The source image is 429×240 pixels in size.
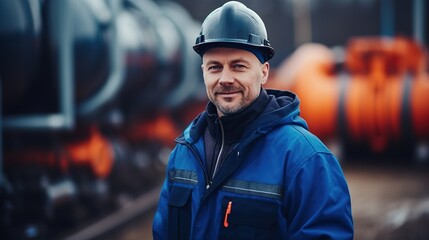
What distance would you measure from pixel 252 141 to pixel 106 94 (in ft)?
14.5

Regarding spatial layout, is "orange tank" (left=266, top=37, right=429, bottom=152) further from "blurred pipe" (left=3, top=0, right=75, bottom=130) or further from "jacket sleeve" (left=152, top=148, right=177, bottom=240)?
"jacket sleeve" (left=152, top=148, right=177, bottom=240)

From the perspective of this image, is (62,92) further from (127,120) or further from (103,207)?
(127,120)

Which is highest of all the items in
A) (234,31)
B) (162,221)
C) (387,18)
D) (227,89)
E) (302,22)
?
(302,22)

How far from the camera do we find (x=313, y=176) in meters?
1.90

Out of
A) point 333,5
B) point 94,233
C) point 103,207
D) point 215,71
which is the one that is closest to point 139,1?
point 103,207

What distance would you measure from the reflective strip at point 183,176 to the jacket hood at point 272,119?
0.40 feet

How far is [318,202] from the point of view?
1.87 m

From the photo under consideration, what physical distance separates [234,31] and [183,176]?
570 millimetres

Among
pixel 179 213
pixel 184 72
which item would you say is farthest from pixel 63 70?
pixel 184 72

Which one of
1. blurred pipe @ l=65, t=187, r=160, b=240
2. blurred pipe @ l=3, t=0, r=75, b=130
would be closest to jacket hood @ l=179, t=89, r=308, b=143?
blurred pipe @ l=3, t=0, r=75, b=130

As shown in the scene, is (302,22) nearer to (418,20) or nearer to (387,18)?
(387,18)

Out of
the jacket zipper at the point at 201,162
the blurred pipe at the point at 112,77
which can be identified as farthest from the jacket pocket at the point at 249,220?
the blurred pipe at the point at 112,77

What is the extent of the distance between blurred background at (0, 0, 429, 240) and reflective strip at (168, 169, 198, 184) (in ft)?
7.64

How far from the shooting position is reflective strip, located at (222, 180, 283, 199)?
194 centimetres
